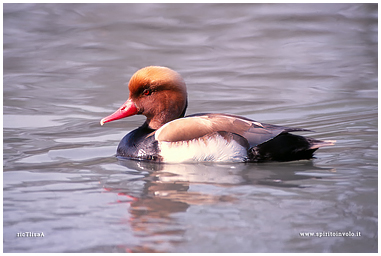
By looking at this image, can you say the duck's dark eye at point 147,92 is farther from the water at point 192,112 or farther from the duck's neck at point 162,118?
the water at point 192,112

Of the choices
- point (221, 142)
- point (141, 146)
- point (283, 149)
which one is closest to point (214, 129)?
point (221, 142)

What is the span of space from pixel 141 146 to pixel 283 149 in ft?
4.44

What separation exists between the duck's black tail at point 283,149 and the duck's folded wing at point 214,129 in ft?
0.25

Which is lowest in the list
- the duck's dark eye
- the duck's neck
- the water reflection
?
the water reflection

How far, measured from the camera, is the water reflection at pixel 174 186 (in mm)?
3748

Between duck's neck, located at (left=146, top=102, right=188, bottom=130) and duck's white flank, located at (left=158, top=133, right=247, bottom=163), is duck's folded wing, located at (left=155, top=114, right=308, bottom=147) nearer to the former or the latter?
duck's white flank, located at (left=158, top=133, right=247, bottom=163)

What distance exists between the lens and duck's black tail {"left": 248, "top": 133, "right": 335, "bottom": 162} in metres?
5.22

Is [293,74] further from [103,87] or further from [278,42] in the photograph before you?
[103,87]

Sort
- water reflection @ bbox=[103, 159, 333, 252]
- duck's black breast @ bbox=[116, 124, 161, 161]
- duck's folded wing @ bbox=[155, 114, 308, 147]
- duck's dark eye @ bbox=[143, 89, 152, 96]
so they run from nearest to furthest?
water reflection @ bbox=[103, 159, 333, 252]
duck's folded wing @ bbox=[155, 114, 308, 147]
duck's black breast @ bbox=[116, 124, 161, 161]
duck's dark eye @ bbox=[143, 89, 152, 96]

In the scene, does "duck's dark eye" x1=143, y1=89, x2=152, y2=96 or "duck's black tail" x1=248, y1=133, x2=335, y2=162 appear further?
"duck's dark eye" x1=143, y1=89, x2=152, y2=96

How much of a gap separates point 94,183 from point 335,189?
1951mm

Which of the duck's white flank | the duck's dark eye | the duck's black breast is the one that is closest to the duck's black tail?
the duck's white flank

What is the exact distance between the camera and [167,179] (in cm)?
488

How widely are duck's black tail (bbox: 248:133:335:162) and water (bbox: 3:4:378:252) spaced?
0.09 m
